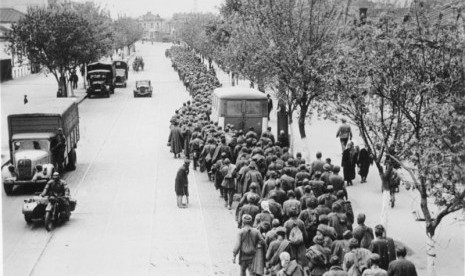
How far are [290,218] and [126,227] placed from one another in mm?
5681

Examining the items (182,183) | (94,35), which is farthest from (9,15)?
(182,183)

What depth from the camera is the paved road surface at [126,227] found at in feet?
49.0

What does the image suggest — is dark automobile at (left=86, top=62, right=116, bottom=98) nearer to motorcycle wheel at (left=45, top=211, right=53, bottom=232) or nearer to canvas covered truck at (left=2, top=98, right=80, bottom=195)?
canvas covered truck at (left=2, top=98, right=80, bottom=195)

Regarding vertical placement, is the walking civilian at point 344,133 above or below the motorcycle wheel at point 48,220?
above

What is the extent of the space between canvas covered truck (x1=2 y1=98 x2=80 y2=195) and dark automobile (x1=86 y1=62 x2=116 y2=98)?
26.0 metres

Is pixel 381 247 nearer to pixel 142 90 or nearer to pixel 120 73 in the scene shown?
pixel 142 90

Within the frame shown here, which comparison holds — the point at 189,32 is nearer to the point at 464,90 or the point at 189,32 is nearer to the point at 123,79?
the point at 123,79

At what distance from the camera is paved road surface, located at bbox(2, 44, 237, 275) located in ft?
49.0

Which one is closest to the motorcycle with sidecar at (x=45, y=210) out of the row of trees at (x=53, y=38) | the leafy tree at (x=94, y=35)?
the row of trees at (x=53, y=38)

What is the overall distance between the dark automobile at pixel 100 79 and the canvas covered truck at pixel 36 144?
26.0m

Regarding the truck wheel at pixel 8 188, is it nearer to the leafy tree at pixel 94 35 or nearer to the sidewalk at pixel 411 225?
the sidewalk at pixel 411 225

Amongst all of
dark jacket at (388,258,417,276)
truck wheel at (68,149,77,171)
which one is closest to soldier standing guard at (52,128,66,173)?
truck wheel at (68,149,77,171)

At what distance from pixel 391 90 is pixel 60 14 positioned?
117 ft

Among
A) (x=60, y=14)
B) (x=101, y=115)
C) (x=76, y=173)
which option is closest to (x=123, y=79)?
(x=60, y=14)
